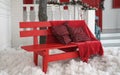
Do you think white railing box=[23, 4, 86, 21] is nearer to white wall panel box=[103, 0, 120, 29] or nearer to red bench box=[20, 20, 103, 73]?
red bench box=[20, 20, 103, 73]

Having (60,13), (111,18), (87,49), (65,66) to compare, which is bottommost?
(65,66)

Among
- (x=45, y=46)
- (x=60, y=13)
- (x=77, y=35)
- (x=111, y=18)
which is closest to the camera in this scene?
(x=45, y=46)

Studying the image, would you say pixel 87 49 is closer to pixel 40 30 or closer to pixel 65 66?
pixel 65 66

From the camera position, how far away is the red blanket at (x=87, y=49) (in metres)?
3.28

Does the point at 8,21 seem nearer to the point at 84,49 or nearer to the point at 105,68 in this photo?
the point at 84,49

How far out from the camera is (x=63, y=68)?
10.1 ft

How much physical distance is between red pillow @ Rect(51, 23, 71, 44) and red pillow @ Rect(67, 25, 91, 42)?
9 centimetres

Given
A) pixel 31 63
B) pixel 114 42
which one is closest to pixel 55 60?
pixel 31 63

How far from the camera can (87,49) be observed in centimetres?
333

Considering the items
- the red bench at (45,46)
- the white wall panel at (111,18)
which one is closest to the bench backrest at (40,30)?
the red bench at (45,46)

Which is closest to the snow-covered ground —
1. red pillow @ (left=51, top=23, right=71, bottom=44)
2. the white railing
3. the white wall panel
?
red pillow @ (left=51, top=23, right=71, bottom=44)

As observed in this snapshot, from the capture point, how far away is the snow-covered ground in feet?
9.54

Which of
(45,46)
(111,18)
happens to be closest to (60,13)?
(45,46)

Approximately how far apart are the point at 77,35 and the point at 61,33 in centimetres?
32
